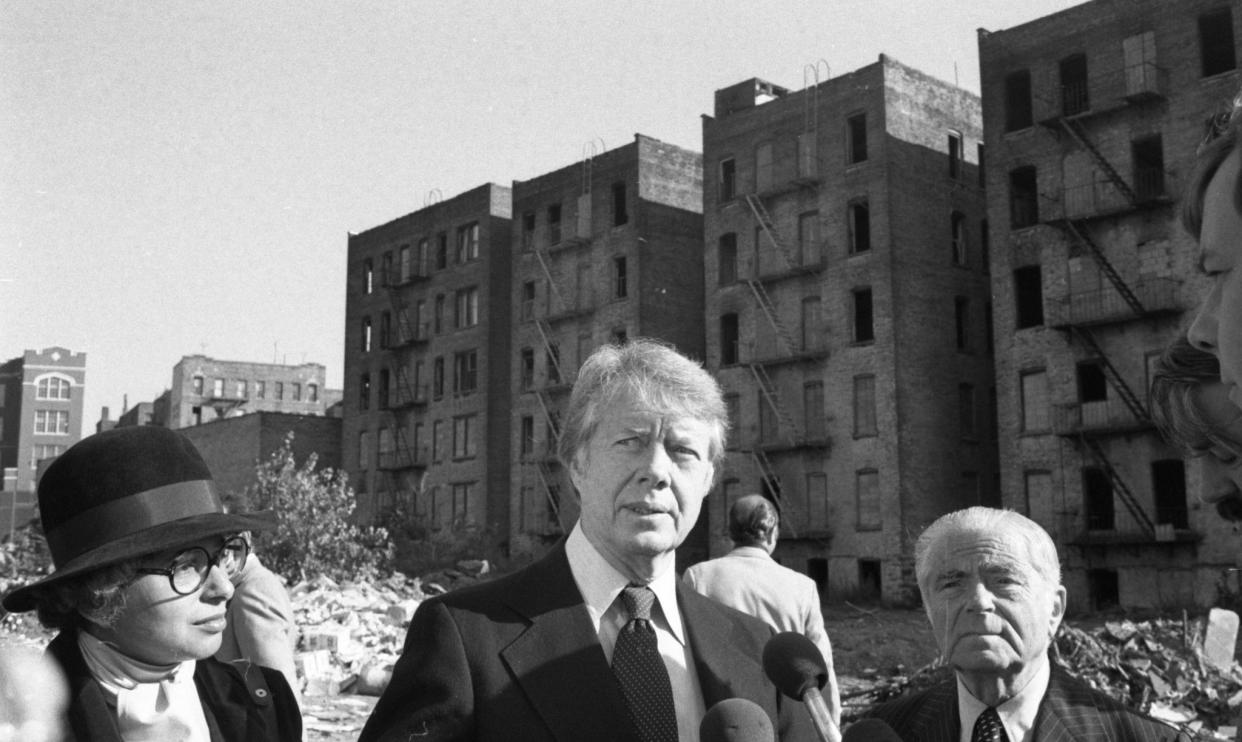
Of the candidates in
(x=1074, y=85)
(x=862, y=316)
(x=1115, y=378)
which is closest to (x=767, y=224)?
(x=862, y=316)

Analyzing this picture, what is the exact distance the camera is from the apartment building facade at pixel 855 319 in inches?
Result: 1451

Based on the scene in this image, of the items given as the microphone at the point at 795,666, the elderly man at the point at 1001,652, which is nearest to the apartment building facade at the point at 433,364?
the elderly man at the point at 1001,652

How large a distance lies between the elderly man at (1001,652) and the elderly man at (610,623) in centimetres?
52

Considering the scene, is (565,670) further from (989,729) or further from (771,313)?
(771,313)

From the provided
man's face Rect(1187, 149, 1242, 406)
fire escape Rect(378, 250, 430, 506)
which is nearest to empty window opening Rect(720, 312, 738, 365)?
fire escape Rect(378, 250, 430, 506)

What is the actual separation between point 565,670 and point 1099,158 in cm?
3399

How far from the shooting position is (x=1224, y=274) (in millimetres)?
1589

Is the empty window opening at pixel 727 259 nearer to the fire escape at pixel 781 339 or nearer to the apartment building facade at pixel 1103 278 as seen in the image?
the fire escape at pixel 781 339

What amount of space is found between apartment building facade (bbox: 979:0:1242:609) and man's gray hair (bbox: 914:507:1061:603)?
2898cm

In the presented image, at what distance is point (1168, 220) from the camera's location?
1278 inches

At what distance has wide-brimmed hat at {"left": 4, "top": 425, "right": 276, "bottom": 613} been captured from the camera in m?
3.05

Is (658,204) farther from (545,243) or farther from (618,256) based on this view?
(545,243)

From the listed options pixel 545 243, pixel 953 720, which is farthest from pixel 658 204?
pixel 953 720

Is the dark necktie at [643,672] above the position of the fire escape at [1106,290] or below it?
below
